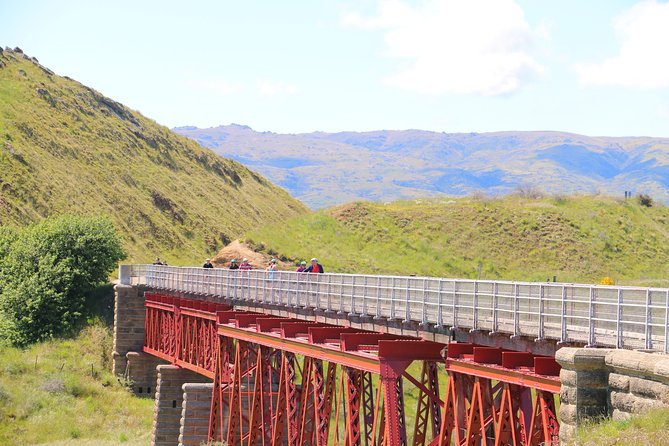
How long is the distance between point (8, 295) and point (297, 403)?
3063 cm

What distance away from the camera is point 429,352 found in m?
21.9

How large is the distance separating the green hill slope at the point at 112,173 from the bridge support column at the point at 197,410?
46211 millimetres

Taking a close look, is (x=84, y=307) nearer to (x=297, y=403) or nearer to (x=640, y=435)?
(x=297, y=403)

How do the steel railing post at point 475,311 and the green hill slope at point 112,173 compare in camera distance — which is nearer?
the steel railing post at point 475,311

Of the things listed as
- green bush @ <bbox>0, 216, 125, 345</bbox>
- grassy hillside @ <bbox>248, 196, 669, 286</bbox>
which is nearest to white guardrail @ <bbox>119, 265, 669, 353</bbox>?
green bush @ <bbox>0, 216, 125, 345</bbox>

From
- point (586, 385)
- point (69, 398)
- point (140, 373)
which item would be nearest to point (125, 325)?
point (140, 373)

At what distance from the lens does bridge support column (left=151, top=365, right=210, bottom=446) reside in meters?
43.3

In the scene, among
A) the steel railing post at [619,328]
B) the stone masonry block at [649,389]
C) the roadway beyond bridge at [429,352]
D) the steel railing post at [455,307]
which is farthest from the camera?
the steel railing post at [455,307]

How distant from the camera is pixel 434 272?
7569 centimetres

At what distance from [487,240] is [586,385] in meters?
66.5

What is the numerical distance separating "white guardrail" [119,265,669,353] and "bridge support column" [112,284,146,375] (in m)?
21.8

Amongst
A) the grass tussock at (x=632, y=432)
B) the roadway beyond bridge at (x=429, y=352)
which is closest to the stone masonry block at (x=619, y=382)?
the roadway beyond bridge at (x=429, y=352)

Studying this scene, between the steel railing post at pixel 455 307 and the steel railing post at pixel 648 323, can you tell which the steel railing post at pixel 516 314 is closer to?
the steel railing post at pixel 455 307

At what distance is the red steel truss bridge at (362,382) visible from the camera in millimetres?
18088
